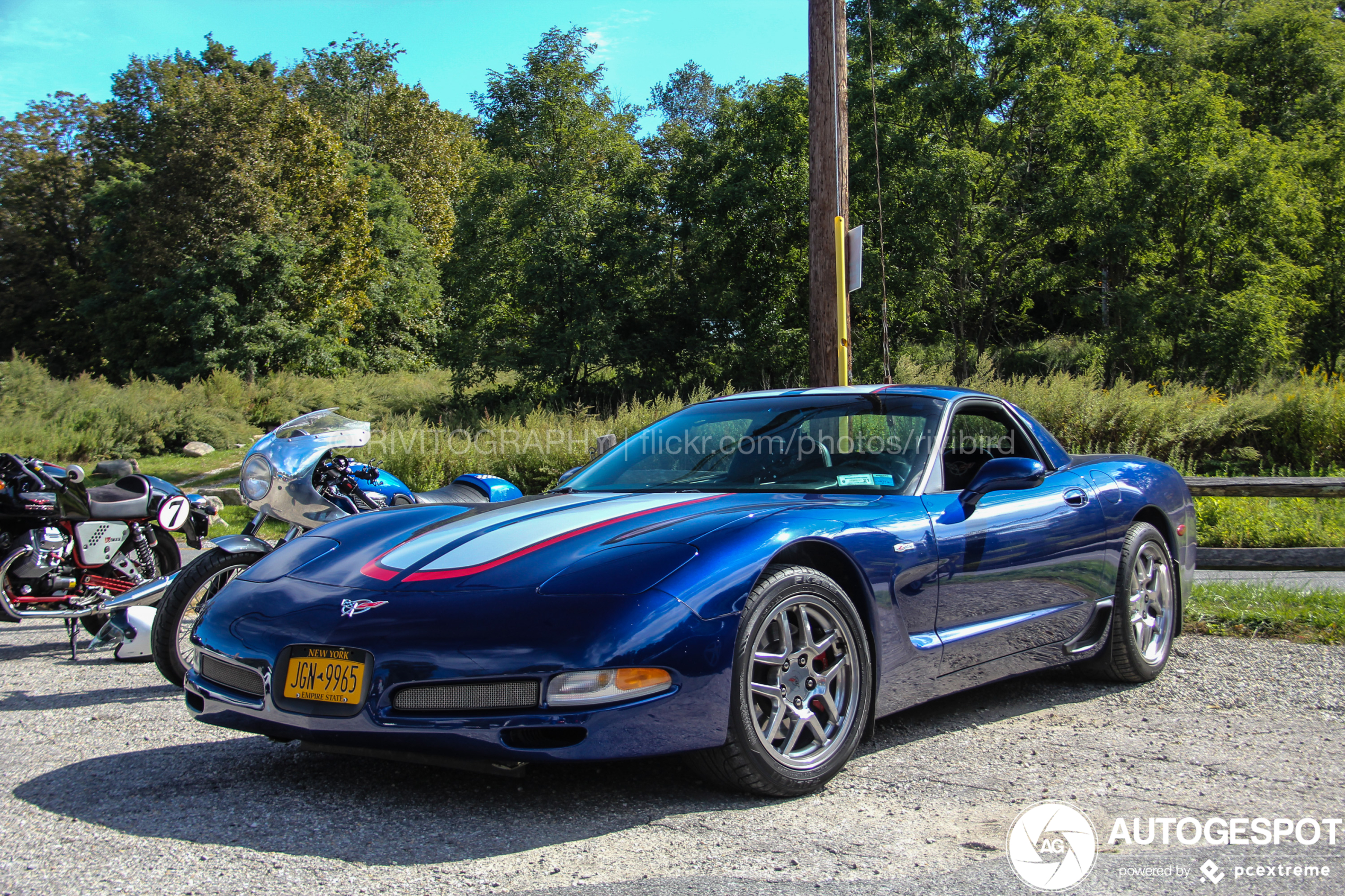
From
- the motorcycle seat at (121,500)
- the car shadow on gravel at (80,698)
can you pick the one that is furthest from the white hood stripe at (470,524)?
the motorcycle seat at (121,500)

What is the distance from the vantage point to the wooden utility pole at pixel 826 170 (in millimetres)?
9430

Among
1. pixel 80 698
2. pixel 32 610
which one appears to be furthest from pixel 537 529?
pixel 32 610

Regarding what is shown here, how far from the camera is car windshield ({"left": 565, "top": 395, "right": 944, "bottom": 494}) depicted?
4.21m

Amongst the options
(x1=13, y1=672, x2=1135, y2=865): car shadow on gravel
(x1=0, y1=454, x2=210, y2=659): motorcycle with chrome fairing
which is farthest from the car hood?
(x1=0, y1=454, x2=210, y2=659): motorcycle with chrome fairing

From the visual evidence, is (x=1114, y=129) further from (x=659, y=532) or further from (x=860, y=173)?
(x=659, y=532)

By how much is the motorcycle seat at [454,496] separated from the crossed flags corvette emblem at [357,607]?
1638mm

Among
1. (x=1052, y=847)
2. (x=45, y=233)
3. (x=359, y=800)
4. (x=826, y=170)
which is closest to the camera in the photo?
(x=1052, y=847)

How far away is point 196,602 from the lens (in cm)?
520

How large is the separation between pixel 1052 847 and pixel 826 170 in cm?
765

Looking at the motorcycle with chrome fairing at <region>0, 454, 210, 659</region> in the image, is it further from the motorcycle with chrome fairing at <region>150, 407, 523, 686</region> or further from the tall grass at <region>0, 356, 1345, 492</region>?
the tall grass at <region>0, 356, 1345, 492</region>

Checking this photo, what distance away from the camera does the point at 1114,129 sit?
989 inches

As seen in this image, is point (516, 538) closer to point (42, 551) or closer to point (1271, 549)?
point (42, 551)

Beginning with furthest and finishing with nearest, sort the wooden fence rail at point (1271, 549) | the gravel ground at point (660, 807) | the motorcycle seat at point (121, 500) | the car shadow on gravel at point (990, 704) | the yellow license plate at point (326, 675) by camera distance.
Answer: the wooden fence rail at point (1271, 549)
the motorcycle seat at point (121, 500)
the car shadow on gravel at point (990, 704)
the yellow license plate at point (326, 675)
the gravel ground at point (660, 807)

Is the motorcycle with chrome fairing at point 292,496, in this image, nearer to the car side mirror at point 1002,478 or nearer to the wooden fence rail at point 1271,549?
the car side mirror at point 1002,478
